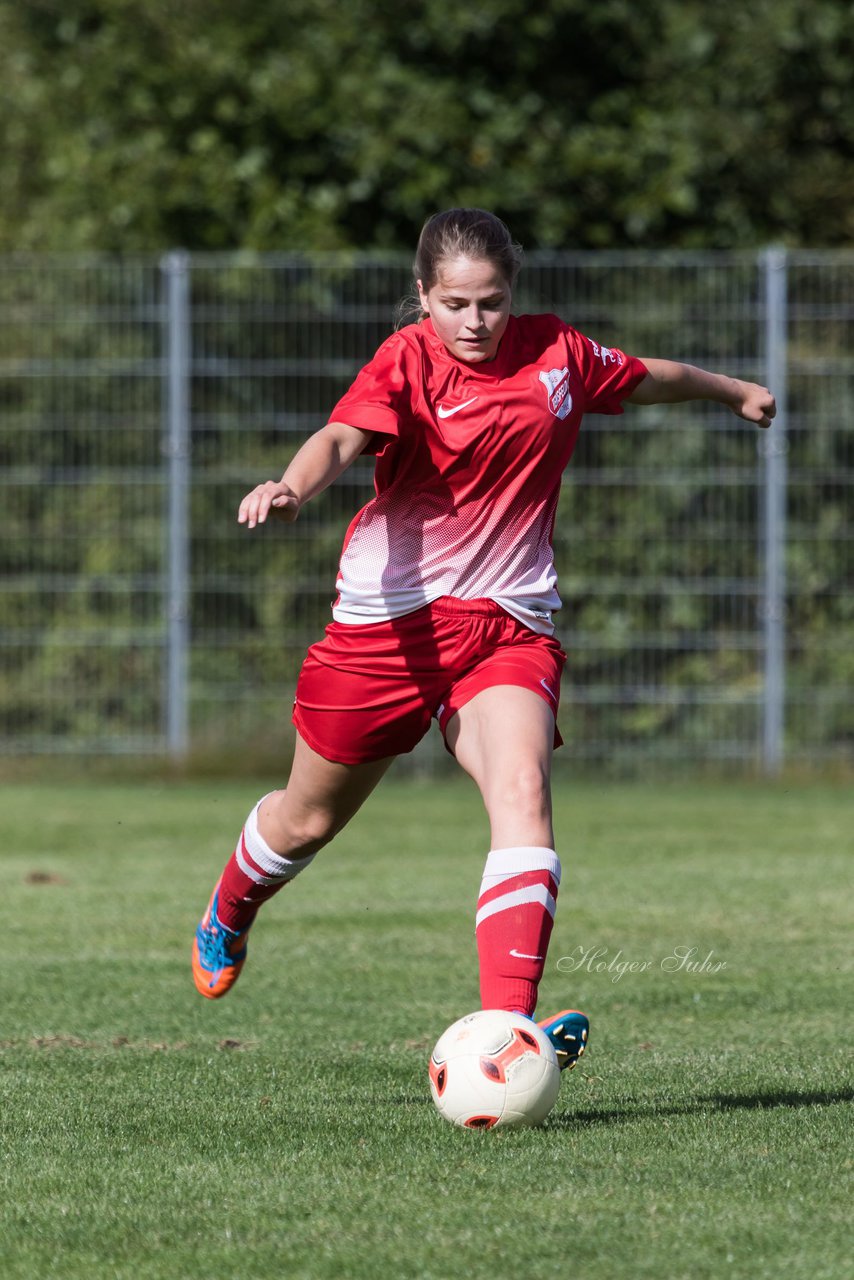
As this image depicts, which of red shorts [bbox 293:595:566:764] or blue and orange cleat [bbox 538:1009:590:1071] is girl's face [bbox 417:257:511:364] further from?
blue and orange cleat [bbox 538:1009:590:1071]

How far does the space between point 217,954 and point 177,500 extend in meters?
6.89

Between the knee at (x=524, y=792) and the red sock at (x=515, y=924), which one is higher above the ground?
the knee at (x=524, y=792)

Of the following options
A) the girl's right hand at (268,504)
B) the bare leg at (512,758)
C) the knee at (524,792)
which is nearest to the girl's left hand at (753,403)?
the bare leg at (512,758)

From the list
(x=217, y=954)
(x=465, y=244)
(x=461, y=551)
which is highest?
(x=465, y=244)

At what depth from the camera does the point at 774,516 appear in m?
11.6

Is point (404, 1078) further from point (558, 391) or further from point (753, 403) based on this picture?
point (753, 403)

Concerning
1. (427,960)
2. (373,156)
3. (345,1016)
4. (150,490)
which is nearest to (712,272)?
(373,156)

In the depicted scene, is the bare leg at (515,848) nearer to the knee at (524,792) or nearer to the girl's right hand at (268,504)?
A: the knee at (524,792)

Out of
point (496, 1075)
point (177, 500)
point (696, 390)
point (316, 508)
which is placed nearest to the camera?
point (496, 1075)

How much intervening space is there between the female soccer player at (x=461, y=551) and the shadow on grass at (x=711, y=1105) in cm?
14

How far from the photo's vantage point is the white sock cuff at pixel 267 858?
505 cm

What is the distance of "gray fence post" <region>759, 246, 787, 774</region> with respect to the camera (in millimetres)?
11586

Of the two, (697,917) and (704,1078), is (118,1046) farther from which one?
(697,917)

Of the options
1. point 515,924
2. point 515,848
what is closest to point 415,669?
point 515,848
